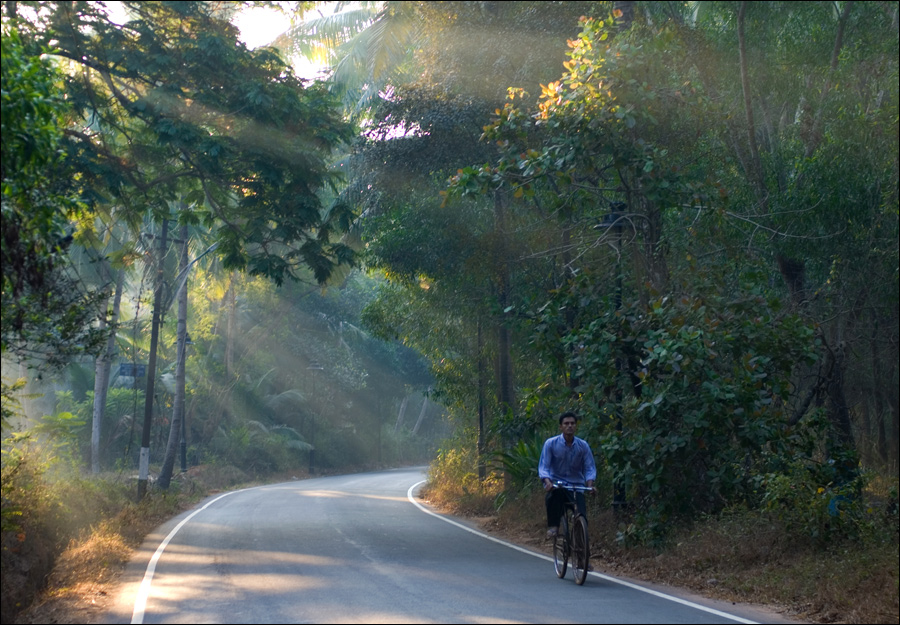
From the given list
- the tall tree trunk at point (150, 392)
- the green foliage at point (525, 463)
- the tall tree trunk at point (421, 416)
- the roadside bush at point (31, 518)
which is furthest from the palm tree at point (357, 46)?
the tall tree trunk at point (421, 416)

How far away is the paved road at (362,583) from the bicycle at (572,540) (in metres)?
0.18

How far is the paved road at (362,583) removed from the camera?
25.3 ft

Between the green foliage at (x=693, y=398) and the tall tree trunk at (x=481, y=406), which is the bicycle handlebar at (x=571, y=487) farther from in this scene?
the tall tree trunk at (x=481, y=406)

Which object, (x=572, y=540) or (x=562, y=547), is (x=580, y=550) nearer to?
(x=572, y=540)

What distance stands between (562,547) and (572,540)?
0.27 metres

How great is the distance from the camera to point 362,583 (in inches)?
371

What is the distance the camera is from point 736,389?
1115cm

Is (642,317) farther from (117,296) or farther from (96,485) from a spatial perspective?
(117,296)

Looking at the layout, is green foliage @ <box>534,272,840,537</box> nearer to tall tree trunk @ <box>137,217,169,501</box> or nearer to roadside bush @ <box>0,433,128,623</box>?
roadside bush @ <box>0,433,128,623</box>

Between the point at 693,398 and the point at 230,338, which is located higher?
the point at 230,338

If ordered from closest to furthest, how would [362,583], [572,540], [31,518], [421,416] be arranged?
[362,583] < [572,540] < [31,518] < [421,416]

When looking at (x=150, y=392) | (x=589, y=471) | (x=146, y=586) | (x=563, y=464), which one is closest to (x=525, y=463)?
(x=563, y=464)

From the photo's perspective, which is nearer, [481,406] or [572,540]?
[572,540]

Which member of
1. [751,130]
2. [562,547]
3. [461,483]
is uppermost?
[751,130]
